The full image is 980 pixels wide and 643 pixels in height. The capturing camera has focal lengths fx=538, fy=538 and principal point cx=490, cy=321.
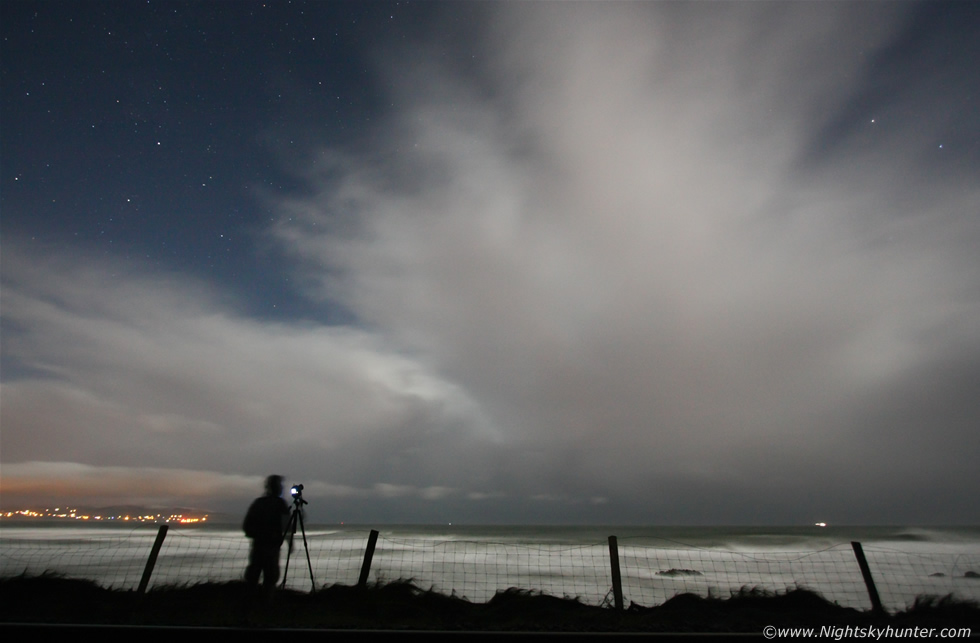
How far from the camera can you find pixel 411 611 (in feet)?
23.8

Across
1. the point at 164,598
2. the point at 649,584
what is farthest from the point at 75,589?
the point at 649,584

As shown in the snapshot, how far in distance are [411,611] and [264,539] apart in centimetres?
225

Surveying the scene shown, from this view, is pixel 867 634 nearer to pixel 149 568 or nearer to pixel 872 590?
pixel 872 590

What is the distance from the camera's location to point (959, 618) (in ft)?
22.2

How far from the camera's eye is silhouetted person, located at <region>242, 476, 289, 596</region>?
7422 mm

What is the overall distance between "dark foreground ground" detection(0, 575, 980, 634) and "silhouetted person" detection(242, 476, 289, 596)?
12.9 inches

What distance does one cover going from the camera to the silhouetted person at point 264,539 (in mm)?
7422

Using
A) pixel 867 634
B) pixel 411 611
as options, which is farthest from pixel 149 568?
pixel 867 634

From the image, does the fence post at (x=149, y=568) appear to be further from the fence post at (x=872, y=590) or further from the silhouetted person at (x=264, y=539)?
the fence post at (x=872, y=590)

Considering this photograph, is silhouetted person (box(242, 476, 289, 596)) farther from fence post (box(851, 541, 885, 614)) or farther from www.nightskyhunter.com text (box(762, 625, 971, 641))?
fence post (box(851, 541, 885, 614))

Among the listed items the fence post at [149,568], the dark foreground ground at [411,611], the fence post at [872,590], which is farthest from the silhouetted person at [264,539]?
the fence post at [872,590]

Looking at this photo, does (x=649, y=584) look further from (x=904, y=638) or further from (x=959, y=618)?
(x=904, y=638)

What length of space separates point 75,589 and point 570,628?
745 cm

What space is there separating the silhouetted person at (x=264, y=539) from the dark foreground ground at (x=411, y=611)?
1.08 ft
